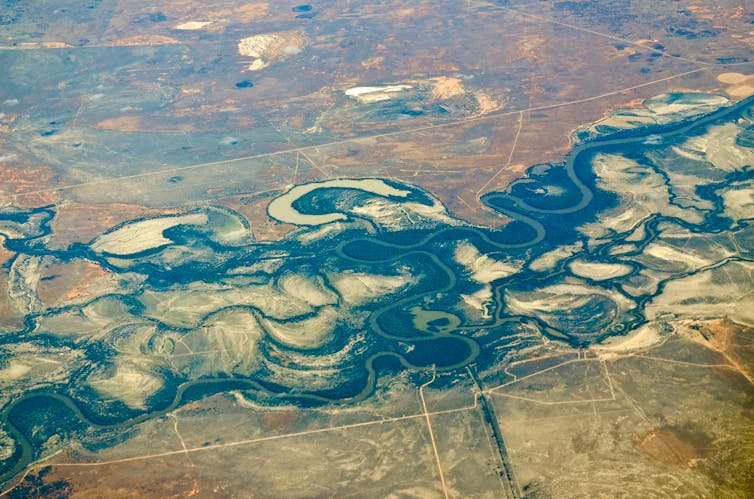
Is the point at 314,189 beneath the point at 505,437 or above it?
above

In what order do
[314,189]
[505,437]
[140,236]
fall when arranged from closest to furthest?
[505,437]
[140,236]
[314,189]

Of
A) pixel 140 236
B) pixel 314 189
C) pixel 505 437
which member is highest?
pixel 314 189

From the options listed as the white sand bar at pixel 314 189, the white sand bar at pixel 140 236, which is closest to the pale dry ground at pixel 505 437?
the white sand bar at pixel 140 236

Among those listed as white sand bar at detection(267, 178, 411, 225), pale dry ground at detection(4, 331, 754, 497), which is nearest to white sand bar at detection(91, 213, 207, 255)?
white sand bar at detection(267, 178, 411, 225)

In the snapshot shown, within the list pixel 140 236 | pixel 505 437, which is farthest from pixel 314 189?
pixel 505 437

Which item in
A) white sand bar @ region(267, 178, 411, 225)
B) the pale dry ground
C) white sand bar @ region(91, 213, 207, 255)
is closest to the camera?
the pale dry ground

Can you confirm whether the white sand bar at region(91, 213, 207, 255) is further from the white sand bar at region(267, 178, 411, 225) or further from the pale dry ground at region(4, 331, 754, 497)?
the pale dry ground at region(4, 331, 754, 497)

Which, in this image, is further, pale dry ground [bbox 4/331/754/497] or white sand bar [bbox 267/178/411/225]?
white sand bar [bbox 267/178/411/225]

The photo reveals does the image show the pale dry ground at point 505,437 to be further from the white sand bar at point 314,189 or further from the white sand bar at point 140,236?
the white sand bar at point 314,189

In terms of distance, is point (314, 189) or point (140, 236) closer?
point (140, 236)

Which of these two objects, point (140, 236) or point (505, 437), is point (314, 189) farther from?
point (505, 437)

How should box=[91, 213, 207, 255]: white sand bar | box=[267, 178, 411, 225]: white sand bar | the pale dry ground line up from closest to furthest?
1. the pale dry ground
2. box=[91, 213, 207, 255]: white sand bar
3. box=[267, 178, 411, 225]: white sand bar

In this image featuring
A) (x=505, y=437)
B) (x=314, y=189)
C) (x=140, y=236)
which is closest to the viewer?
(x=505, y=437)
